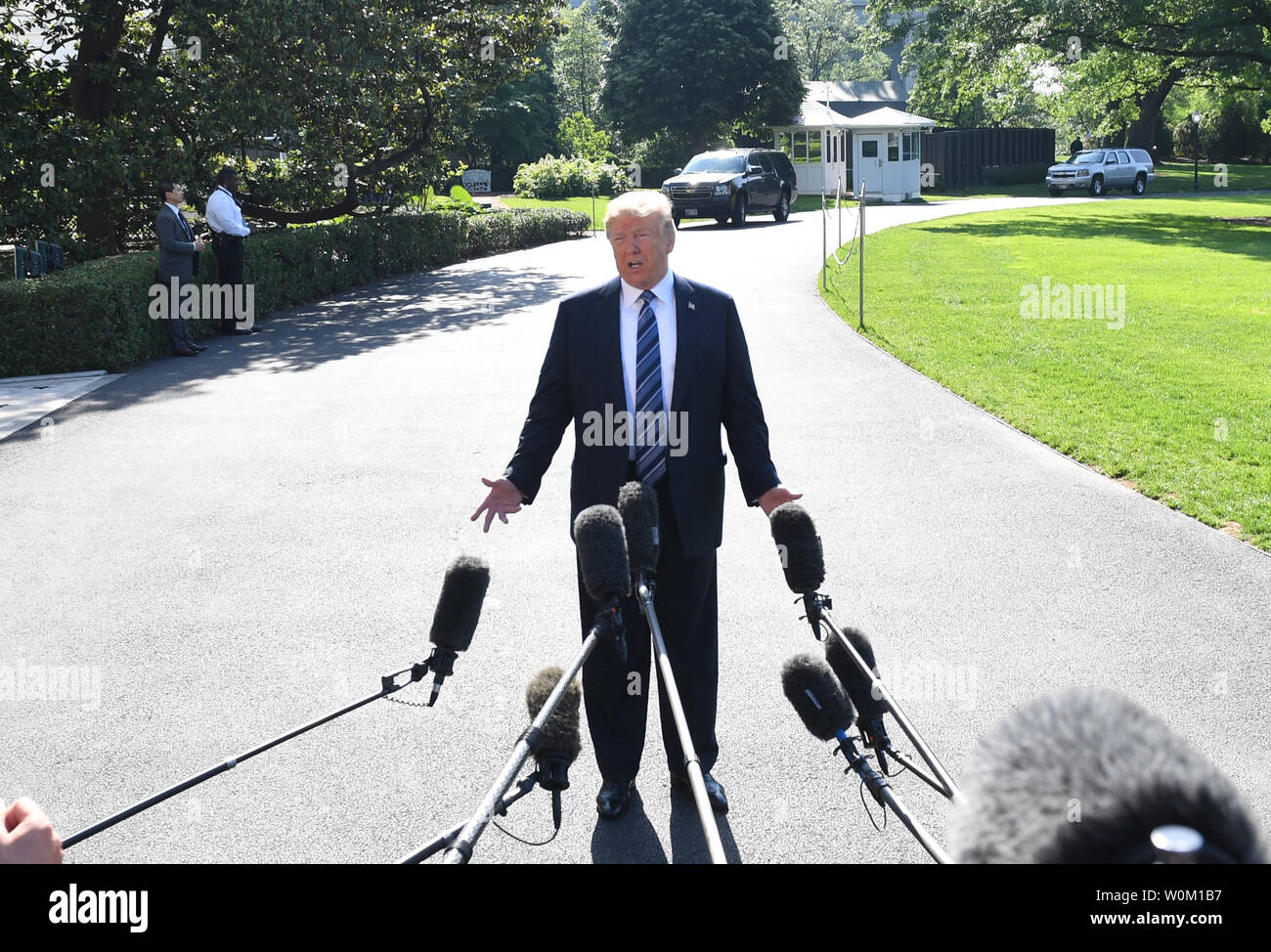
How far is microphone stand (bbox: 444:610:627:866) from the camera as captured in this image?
7.02 ft

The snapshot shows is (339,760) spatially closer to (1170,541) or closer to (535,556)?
(535,556)

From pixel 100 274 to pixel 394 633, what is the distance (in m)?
11.7

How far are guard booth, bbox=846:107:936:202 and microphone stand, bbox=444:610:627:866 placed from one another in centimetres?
5249

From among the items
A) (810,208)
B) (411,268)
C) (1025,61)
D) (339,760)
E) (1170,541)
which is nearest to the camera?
Result: (339,760)

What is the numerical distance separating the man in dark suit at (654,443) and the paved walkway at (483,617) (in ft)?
1.70

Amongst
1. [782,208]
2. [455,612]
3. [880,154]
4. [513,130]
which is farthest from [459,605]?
[513,130]

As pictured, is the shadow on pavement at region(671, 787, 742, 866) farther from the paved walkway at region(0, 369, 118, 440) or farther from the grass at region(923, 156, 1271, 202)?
the grass at region(923, 156, 1271, 202)

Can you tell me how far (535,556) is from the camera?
8.16 metres

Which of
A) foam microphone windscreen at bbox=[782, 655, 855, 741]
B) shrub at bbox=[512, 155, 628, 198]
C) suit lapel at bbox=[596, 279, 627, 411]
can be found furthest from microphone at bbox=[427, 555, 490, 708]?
shrub at bbox=[512, 155, 628, 198]

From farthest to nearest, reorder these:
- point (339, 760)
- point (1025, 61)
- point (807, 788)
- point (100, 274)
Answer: point (1025, 61)
point (100, 274)
point (339, 760)
point (807, 788)

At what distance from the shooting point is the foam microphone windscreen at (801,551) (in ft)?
11.7

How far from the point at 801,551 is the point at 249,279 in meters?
18.2

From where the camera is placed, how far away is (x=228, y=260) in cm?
1895
